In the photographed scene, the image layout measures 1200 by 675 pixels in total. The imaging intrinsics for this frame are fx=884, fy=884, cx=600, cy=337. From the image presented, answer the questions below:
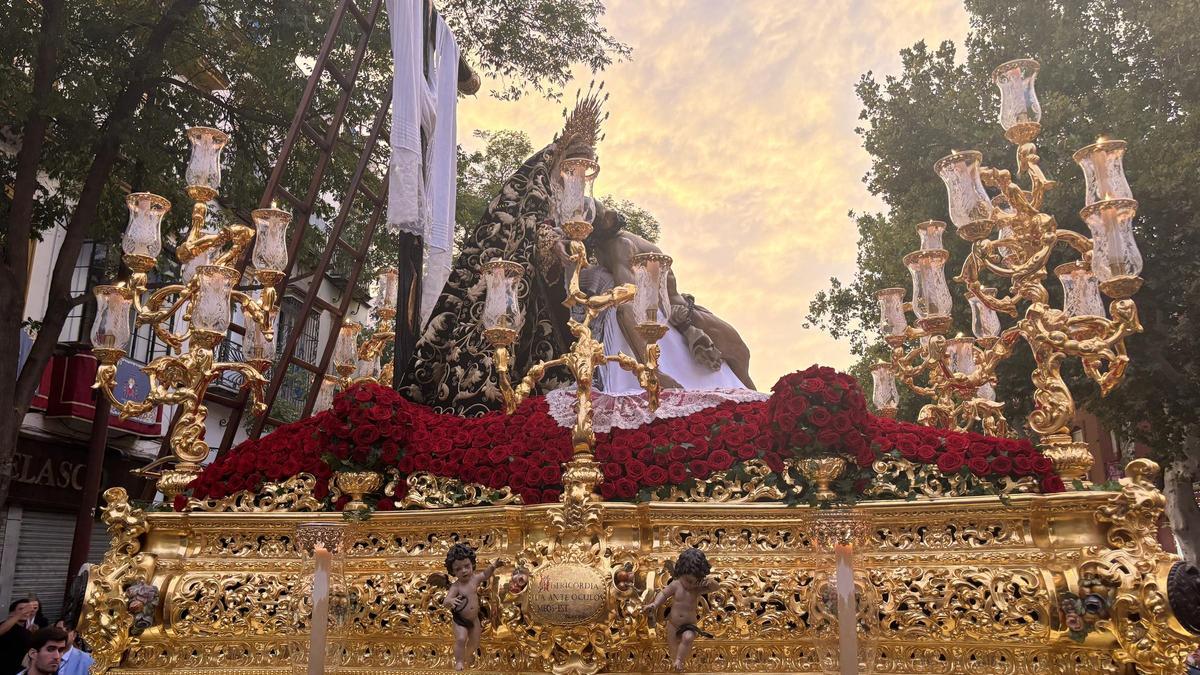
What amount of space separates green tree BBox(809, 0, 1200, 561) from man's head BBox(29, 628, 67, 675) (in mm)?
10749

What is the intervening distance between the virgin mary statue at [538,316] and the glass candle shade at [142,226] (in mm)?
2106

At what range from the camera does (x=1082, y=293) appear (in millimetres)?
4844

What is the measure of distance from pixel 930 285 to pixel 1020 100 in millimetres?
1402

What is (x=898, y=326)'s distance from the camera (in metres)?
7.29

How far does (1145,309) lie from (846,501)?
29.1 feet

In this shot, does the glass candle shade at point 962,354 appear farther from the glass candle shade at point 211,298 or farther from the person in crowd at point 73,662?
the person in crowd at point 73,662

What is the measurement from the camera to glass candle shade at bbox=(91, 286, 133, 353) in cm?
563

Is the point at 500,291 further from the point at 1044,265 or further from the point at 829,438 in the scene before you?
the point at 1044,265

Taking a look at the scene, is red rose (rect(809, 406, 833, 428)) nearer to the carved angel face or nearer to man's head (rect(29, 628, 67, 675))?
the carved angel face

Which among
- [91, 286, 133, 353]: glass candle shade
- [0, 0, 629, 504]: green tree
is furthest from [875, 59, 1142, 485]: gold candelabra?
[0, 0, 629, 504]: green tree

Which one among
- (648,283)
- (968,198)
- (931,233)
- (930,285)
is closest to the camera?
(648,283)

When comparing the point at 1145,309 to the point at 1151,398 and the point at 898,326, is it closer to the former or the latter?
the point at 1151,398

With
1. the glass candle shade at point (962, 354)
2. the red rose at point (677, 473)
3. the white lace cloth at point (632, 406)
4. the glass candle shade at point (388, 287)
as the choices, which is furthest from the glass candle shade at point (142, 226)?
the glass candle shade at point (962, 354)

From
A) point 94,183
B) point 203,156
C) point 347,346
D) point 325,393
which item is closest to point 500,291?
point 203,156
